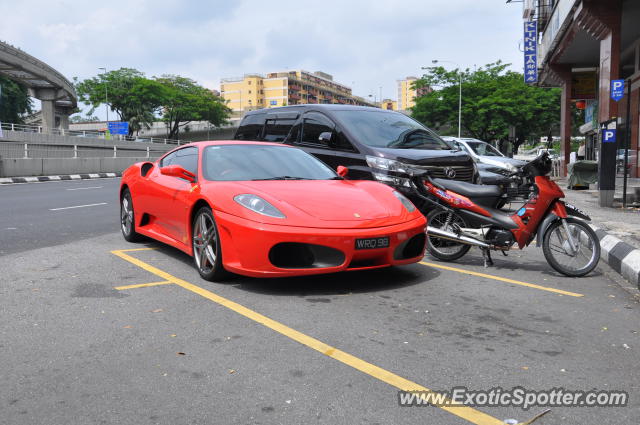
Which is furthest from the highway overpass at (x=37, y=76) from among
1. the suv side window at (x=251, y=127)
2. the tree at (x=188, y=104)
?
the suv side window at (x=251, y=127)

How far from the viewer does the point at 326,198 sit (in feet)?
17.2

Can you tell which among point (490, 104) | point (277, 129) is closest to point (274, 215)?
point (277, 129)

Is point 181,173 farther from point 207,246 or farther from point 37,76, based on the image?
point 37,76

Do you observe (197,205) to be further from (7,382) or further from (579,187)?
(579,187)

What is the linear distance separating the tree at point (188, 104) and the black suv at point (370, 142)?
249ft

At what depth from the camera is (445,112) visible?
5409 centimetres

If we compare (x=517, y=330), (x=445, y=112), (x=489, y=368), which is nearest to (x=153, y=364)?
(x=489, y=368)

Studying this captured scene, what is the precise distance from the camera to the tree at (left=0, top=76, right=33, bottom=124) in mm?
73000

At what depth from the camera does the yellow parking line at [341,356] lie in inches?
107

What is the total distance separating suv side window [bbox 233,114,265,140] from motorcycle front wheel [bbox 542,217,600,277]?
18.0 ft

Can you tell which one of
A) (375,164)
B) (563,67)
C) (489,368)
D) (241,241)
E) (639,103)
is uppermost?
(563,67)

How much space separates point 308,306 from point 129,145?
213ft

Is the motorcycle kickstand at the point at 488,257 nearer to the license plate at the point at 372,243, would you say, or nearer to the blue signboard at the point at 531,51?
the license plate at the point at 372,243

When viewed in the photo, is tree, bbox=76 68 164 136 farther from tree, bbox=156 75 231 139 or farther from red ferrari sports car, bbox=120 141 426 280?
red ferrari sports car, bbox=120 141 426 280
